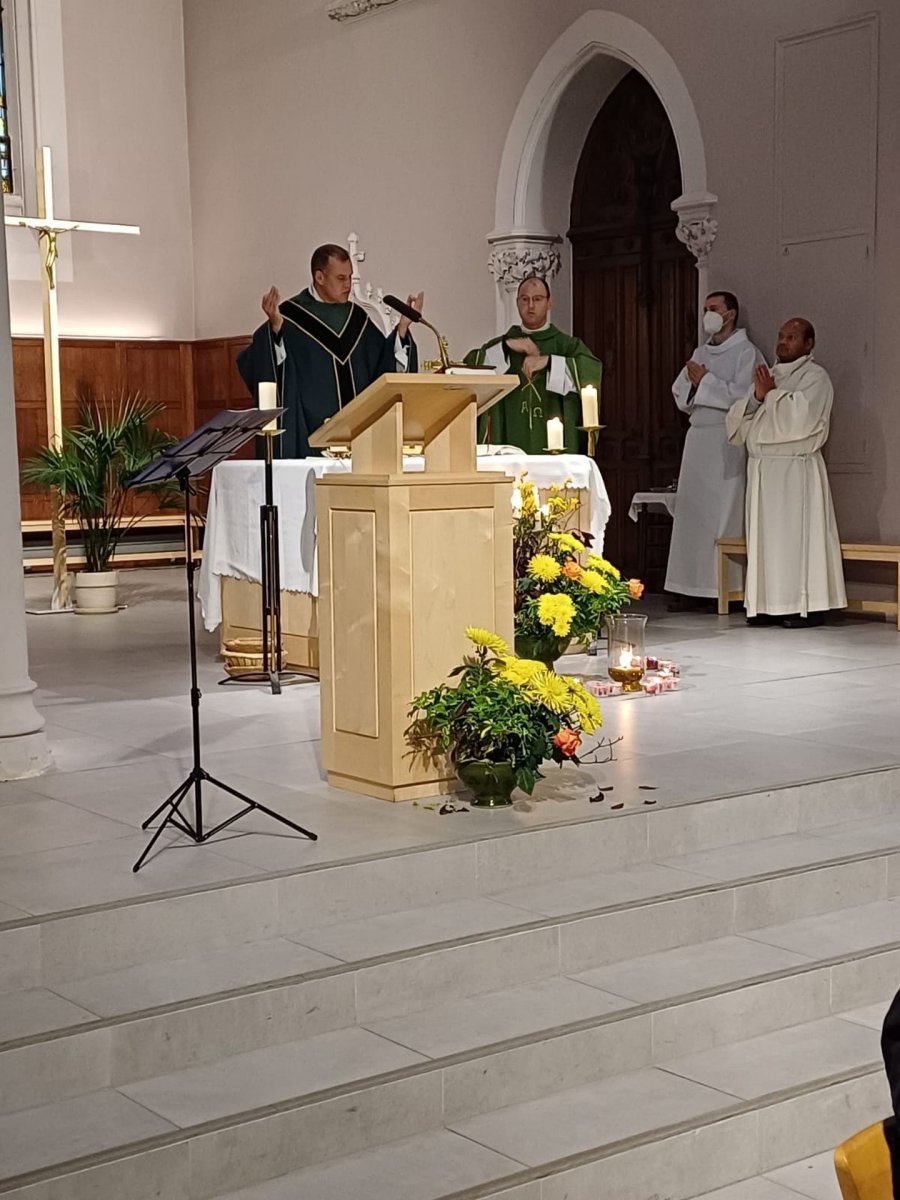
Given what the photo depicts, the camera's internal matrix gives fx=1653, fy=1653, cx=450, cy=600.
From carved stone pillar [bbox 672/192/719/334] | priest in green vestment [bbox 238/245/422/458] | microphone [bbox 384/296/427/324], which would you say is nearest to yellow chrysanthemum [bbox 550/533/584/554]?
microphone [bbox 384/296/427/324]

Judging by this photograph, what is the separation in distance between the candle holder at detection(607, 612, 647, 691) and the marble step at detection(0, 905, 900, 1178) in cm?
255

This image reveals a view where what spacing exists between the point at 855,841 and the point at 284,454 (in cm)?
459

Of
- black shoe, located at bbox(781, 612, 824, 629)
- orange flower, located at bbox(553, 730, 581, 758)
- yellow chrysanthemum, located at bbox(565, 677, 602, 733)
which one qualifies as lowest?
black shoe, located at bbox(781, 612, 824, 629)

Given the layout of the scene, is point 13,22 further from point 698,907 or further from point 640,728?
point 698,907

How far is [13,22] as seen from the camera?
544 inches

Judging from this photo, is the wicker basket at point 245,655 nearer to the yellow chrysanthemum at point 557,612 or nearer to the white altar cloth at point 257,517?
the white altar cloth at point 257,517

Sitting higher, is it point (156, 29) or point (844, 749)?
point (156, 29)

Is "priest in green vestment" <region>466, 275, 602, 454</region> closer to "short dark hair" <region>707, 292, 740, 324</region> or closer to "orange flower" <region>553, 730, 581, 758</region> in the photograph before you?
"short dark hair" <region>707, 292, 740, 324</region>

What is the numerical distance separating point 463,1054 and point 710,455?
659cm

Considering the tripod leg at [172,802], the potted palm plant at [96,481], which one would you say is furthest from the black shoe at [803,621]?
the tripod leg at [172,802]

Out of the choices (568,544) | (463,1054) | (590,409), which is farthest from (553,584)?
A: (463,1054)

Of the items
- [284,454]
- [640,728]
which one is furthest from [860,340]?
[640,728]

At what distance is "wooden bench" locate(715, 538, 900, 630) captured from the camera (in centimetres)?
898

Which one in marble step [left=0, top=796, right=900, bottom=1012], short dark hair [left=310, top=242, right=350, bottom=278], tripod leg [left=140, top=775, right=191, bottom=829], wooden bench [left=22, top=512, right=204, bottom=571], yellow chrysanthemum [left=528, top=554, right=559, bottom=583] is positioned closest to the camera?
marble step [left=0, top=796, right=900, bottom=1012]
